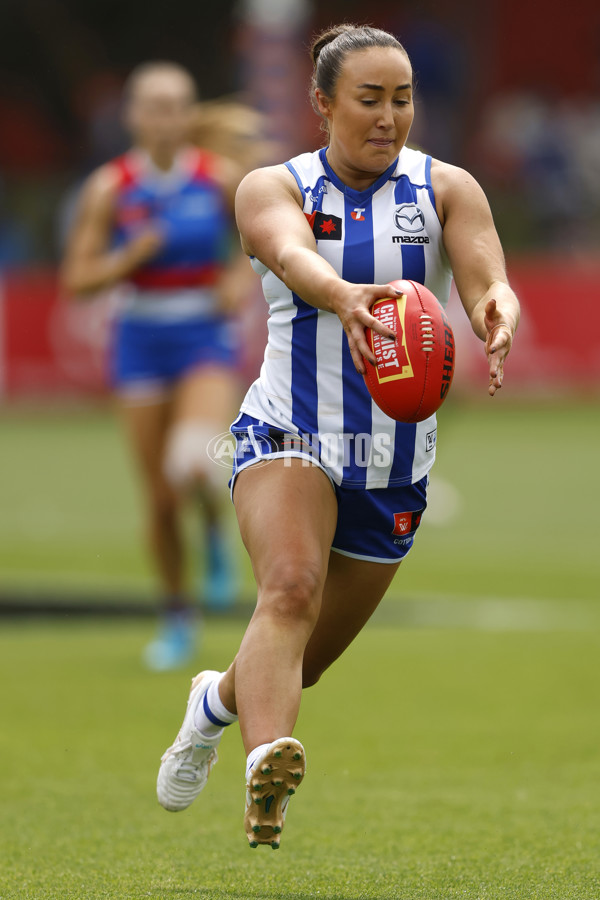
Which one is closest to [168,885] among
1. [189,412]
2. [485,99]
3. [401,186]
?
[401,186]

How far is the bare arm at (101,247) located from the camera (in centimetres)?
812

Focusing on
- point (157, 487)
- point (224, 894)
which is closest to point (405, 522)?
point (224, 894)

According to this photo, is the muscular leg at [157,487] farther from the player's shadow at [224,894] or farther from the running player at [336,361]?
the player's shadow at [224,894]

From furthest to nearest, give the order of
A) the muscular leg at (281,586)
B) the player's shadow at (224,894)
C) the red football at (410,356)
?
the player's shadow at (224,894) < the muscular leg at (281,586) < the red football at (410,356)

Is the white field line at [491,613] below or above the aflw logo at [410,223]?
below

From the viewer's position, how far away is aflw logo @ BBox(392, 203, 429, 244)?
14.3 ft

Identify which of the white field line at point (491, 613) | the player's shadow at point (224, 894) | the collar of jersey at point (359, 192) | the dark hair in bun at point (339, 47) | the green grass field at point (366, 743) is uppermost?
the dark hair in bun at point (339, 47)

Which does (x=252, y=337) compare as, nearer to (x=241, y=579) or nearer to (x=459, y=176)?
(x=241, y=579)

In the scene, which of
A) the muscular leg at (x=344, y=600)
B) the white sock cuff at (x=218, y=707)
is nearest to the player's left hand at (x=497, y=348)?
the muscular leg at (x=344, y=600)

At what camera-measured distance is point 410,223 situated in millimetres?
4363

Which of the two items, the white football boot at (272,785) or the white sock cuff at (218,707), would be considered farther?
the white sock cuff at (218,707)

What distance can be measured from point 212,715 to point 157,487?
369 cm

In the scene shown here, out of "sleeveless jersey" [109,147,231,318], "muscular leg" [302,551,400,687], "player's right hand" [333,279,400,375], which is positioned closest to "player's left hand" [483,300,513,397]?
"player's right hand" [333,279,400,375]

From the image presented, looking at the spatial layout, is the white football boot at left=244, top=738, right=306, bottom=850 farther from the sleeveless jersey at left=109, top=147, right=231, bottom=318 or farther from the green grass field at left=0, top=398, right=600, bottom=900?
the sleeveless jersey at left=109, top=147, right=231, bottom=318
